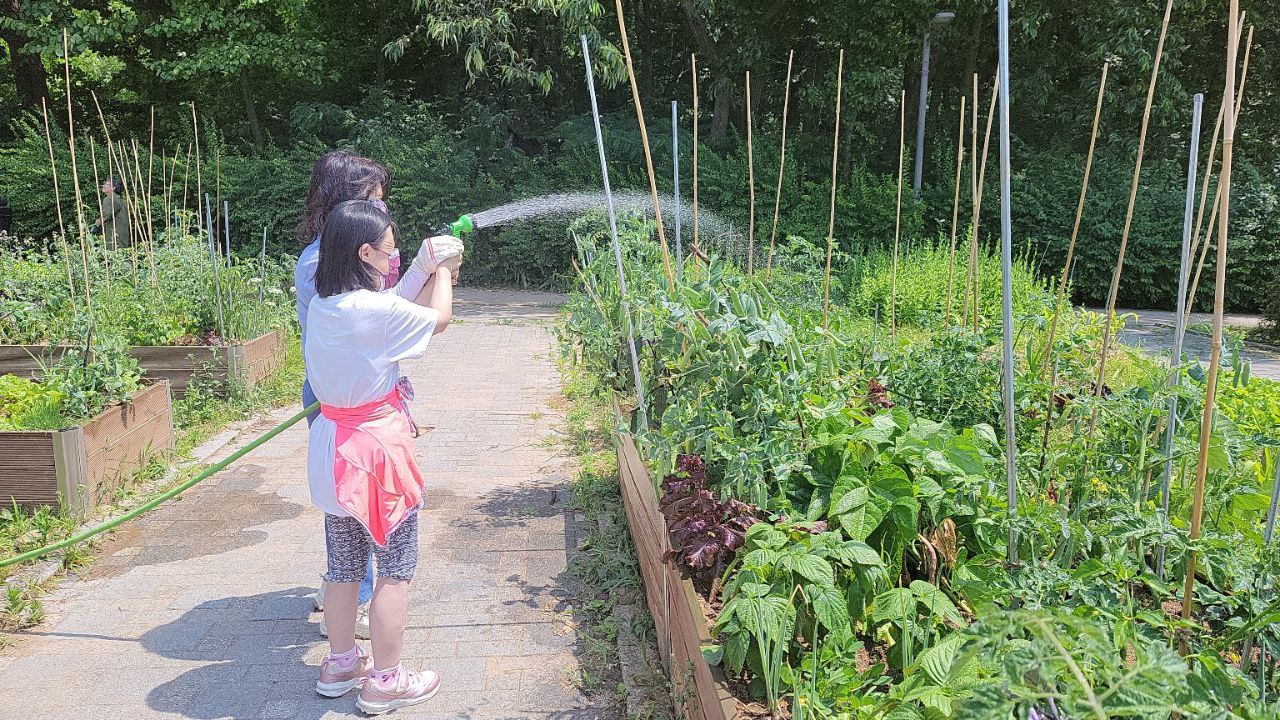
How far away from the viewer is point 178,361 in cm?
594

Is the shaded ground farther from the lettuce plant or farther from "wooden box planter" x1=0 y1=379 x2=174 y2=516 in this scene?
"wooden box planter" x1=0 y1=379 x2=174 y2=516

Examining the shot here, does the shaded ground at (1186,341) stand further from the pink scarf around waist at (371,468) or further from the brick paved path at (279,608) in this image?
the pink scarf around waist at (371,468)

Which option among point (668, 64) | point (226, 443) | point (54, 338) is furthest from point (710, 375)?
point (668, 64)

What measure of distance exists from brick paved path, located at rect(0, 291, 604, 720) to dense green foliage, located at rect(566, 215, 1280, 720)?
84 centimetres

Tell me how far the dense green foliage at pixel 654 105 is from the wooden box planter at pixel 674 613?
10247 mm

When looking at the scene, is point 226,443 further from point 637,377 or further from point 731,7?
point 731,7

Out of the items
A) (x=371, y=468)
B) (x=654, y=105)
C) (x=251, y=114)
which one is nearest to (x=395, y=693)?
(x=371, y=468)

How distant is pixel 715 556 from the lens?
263 centimetres

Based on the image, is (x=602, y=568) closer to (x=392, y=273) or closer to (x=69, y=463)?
(x=392, y=273)

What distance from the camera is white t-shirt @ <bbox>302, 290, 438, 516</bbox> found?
264cm

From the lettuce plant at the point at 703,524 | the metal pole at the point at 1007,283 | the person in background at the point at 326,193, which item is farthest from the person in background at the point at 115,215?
the metal pole at the point at 1007,283

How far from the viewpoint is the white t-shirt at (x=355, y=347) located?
2641 millimetres

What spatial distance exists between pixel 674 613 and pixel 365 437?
105 centimetres

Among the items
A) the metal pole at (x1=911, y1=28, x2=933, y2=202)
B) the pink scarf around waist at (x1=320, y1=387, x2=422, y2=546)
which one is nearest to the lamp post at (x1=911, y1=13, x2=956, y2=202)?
the metal pole at (x1=911, y1=28, x2=933, y2=202)
